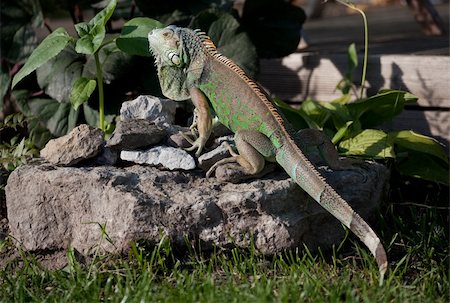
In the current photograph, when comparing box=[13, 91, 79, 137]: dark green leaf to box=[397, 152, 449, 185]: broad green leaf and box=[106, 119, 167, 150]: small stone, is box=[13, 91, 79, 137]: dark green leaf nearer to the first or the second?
box=[106, 119, 167, 150]: small stone

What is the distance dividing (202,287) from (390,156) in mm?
1668

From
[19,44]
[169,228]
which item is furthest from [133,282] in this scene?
[19,44]

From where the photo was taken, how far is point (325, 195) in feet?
12.5

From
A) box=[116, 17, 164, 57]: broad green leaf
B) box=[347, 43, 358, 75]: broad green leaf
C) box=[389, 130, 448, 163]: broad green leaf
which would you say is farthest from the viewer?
box=[347, 43, 358, 75]: broad green leaf

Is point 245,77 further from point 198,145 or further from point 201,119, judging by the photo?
point 198,145

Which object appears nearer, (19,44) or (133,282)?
(133,282)

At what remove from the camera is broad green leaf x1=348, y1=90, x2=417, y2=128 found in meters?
5.02

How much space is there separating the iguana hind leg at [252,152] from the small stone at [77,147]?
28.2 inches

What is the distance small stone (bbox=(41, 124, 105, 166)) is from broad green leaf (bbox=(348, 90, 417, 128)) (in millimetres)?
1726

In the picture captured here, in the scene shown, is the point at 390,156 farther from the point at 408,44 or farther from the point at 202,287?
the point at 408,44

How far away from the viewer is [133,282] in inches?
144

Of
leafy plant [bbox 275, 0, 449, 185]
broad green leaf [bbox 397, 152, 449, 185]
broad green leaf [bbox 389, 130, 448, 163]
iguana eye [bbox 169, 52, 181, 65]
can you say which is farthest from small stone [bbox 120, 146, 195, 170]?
broad green leaf [bbox 397, 152, 449, 185]

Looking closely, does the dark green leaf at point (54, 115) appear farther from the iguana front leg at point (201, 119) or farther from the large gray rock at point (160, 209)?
the iguana front leg at point (201, 119)

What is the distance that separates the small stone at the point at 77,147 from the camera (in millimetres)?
Answer: 4074
